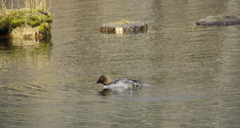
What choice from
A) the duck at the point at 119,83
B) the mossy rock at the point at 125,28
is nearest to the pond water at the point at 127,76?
the duck at the point at 119,83

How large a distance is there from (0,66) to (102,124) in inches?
374

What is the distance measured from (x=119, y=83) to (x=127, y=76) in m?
1.50

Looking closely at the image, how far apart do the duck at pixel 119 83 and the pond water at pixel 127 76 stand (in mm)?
334

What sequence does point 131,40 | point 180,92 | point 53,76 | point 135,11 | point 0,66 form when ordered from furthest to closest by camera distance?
1. point 135,11
2. point 131,40
3. point 0,66
4. point 53,76
5. point 180,92

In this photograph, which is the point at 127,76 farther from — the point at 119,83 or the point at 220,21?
the point at 220,21

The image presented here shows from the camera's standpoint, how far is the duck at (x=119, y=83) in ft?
46.4

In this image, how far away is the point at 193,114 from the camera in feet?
37.1

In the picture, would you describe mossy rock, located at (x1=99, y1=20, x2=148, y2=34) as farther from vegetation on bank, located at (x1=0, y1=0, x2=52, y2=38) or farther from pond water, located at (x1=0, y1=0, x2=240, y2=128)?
vegetation on bank, located at (x1=0, y1=0, x2=52, y2=38)

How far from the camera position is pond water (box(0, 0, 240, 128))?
1145 cm

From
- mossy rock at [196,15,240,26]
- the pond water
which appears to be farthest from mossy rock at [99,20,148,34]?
mossy rock at [196,15,240,26]

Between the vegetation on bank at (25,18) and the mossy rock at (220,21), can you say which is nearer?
the mossy rock at (220,21)

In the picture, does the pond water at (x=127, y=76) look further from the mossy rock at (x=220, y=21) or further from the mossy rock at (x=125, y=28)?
the mossy rock at (x=220, y=21)

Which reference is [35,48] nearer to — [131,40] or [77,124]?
[131,40]

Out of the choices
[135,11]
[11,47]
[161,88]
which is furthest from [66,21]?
[161,88]
